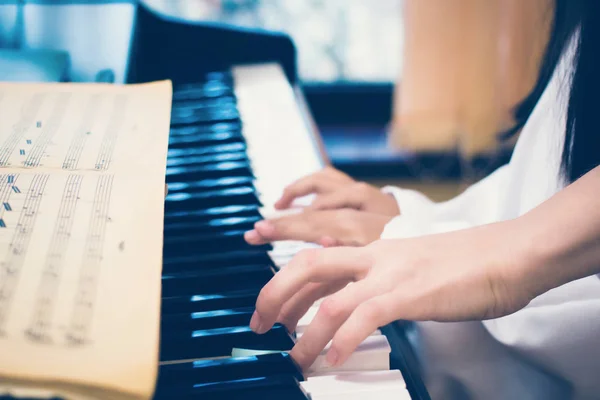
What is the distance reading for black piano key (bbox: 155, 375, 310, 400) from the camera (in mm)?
423

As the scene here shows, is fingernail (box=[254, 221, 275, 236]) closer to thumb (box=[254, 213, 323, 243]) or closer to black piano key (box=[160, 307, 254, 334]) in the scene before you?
thumb (box=[254, 213, 323, 243])

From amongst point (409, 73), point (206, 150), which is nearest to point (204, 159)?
point (206, 150)

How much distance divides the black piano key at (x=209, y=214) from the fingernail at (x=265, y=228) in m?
0.06

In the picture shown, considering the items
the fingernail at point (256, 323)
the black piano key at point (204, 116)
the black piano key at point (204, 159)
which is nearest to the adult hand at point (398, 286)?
the fingernail at point (256, 323)

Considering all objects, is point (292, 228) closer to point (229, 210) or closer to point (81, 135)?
point (229, 210)

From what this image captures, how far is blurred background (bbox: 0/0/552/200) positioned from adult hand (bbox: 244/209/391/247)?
1.47 meters

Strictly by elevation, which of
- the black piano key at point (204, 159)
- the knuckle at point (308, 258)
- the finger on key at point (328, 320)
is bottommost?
the black piano key at point (204, 159)

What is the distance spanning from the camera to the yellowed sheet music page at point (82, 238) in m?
0.33

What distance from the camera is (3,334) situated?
1.14 ft

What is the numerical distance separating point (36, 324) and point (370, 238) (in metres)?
0.47

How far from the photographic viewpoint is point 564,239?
49cm

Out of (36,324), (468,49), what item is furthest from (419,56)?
(36,324)

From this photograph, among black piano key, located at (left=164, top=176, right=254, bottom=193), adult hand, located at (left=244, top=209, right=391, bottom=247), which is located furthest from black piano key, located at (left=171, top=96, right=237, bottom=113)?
adult hand, located at (left=244, top=209, right=391, bottom=247)

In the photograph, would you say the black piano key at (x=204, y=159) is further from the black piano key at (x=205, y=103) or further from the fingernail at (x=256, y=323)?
the fingernail at (x=256, y=323)
